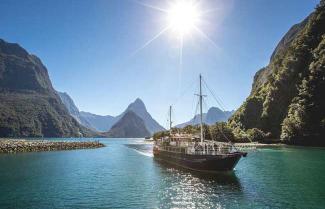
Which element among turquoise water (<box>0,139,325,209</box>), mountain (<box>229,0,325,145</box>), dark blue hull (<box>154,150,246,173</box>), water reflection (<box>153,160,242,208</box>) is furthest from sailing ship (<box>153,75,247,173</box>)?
mountain (<box>229,0,325,145</box>)

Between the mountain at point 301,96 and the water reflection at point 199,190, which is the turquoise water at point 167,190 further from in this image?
the mountain at point 301,96

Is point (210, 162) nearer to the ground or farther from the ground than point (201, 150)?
nearer to the ground

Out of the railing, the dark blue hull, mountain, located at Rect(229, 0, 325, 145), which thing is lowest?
the dark blue hull

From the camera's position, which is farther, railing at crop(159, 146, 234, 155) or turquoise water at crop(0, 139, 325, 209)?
railing at crop(159, 146, 234, 155)

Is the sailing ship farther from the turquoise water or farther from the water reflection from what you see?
the turquoise water

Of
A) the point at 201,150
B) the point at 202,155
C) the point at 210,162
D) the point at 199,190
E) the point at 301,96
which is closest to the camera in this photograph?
the point at 199,190

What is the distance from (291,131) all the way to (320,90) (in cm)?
2561

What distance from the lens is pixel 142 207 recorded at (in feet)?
106

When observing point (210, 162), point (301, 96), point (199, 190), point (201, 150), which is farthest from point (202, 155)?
point (301, 96)

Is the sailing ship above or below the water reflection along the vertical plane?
above

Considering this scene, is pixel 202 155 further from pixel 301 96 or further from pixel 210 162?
pixel 301 96

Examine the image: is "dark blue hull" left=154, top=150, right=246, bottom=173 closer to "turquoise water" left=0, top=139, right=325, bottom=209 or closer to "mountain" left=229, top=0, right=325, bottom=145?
"turquoise water" left=0, top=139, right=325, bottom=209

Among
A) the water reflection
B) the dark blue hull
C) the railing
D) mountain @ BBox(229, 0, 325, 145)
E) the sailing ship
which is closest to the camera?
the water reflection

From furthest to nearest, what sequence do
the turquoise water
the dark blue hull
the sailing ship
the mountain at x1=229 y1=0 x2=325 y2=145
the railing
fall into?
the mountain at x1=229 y1=0 x2=325 y2=145, the railing, the sailing ship, the dark blue hull, the turquoise water
